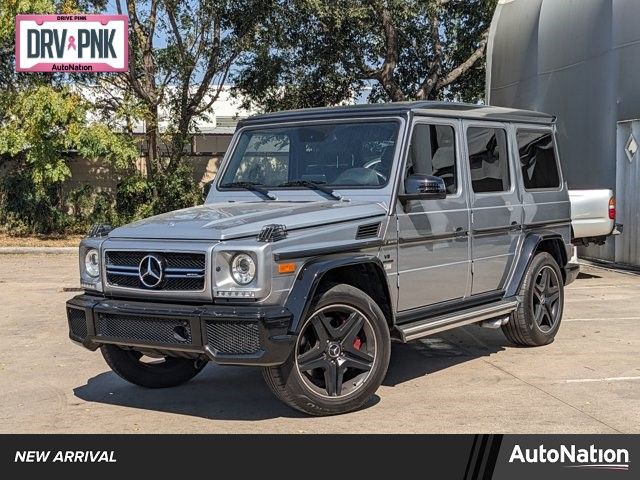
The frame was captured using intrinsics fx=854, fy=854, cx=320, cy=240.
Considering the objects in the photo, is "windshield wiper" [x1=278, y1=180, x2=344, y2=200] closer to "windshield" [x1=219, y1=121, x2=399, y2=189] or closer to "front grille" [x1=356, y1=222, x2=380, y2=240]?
"windshield" [x1=219, y1=121, x2=399, y2=189]

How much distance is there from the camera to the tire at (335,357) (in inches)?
218

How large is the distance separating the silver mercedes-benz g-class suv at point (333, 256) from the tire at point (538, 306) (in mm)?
19

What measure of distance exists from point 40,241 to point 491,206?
15.3 metres

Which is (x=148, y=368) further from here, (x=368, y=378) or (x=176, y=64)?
(x=176, y=64)

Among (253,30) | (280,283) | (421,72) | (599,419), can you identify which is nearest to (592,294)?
(599,419)

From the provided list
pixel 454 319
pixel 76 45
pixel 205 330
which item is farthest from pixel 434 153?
pixel 76 45

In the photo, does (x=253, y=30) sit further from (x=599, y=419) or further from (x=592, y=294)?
(x=599, y=419)

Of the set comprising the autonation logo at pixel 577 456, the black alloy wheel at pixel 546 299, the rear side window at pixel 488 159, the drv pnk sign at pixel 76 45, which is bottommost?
the autonation logo at pixel 577 456

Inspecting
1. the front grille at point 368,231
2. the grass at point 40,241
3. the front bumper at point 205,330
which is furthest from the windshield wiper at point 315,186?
the grass at point 40,241

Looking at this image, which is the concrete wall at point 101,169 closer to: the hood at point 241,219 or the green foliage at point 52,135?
the green foliage at point 52,135

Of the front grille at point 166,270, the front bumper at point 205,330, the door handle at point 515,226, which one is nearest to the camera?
the front bumper at point 205,330

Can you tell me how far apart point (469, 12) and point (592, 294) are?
491 inches

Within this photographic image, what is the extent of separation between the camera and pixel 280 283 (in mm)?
5383

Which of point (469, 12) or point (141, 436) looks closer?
point (141, 436)
